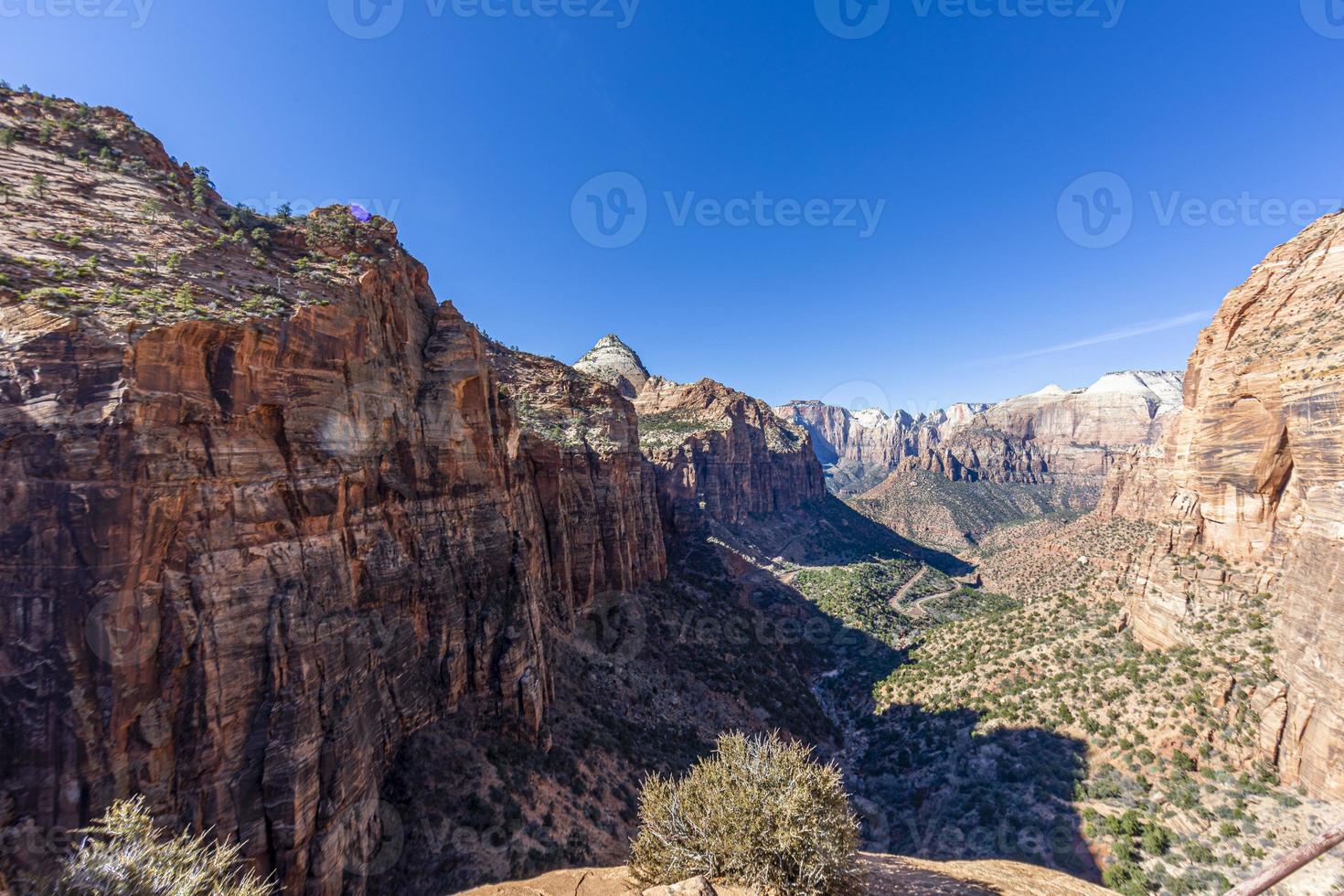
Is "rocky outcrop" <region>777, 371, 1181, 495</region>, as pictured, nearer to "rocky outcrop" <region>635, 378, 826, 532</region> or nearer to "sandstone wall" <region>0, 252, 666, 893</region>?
"rocky outcrop" <region>635, 378, 826, 532</region>

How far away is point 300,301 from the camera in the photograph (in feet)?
57.8

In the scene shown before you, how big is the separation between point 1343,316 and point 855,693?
43.2 meters

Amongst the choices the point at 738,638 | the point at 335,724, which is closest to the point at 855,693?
the point at 738,638

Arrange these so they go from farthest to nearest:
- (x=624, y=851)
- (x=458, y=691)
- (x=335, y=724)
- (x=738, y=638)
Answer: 1. (x=738, y=638)
2. (x=458, y=691)
3. (x=624, y=851)
4. (x=335, y=724)

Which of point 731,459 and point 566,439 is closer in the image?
point 566,439

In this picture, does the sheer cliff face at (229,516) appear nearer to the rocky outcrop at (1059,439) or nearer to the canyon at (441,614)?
the canyon at (441,614)

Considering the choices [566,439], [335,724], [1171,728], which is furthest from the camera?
[566,439]

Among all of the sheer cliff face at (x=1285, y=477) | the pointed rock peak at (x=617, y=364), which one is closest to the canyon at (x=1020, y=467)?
the pointed rock peak at (x=617, y=364)

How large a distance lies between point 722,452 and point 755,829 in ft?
298

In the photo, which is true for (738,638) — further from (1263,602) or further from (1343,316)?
(1343,316)

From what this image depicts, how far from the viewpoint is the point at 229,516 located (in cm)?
1477

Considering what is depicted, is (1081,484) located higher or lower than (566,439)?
lower

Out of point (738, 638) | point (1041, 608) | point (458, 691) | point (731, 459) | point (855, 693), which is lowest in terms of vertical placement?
point (855, 693)

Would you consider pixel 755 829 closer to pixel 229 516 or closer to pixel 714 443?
pixel 229 516
